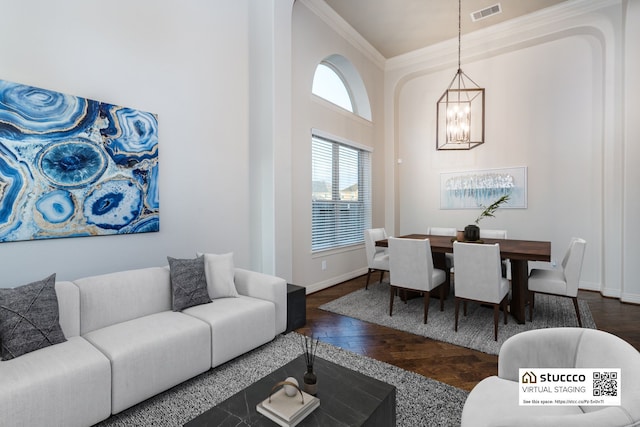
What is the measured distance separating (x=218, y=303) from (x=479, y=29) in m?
5.53

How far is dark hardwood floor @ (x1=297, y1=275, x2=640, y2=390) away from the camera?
2.37 metres

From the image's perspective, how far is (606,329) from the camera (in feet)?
10.1

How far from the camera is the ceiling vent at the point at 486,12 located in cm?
438

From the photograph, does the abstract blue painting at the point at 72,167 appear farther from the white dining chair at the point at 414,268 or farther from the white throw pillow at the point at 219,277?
the white dining chair at the point at 414,268

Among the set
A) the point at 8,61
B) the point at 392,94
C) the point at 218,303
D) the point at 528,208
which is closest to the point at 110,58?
the point at 8,61

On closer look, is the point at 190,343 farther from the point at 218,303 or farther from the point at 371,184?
the point at 371,184

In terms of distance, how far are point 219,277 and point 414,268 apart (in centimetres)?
199

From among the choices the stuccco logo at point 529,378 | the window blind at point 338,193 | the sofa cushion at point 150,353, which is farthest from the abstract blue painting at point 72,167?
the stuccco logo at point 529,378

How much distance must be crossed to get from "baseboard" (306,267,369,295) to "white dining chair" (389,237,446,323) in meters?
1.29

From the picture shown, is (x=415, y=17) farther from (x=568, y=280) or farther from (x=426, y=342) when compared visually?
(x=426, y=342)

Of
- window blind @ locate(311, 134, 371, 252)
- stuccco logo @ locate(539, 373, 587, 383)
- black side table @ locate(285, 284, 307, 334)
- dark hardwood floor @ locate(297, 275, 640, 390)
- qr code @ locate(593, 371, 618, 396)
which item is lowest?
dark hardwood floor @ locate(297, 275, 640, 390)

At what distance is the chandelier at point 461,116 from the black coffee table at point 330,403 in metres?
3.92

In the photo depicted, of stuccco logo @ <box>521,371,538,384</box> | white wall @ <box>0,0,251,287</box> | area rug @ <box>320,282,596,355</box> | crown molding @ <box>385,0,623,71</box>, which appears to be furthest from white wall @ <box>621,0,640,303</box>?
white wall @ <box>0,0,251,287</box>

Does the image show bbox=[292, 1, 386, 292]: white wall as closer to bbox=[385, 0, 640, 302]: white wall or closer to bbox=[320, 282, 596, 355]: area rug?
bbox=[320, 282, 596, 355]: area rug
